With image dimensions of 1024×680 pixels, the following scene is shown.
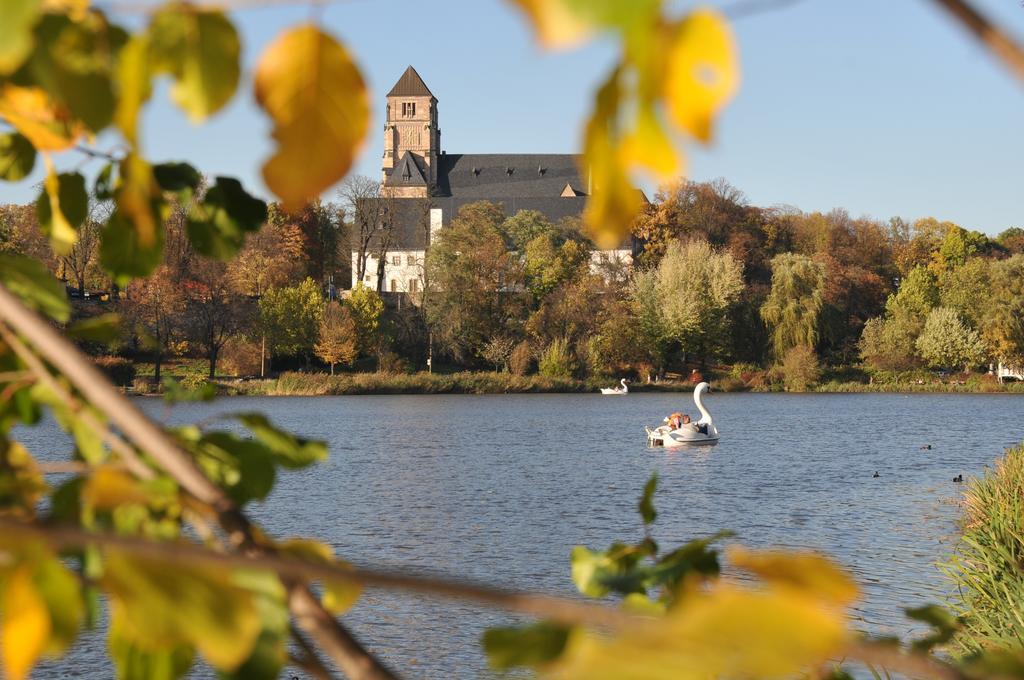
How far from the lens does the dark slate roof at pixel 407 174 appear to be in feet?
303

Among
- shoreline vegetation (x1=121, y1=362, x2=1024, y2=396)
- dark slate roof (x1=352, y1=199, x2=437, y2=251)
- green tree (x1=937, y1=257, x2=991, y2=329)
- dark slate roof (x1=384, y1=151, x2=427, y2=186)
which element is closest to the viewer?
shoreline vegetation (x1=121, y1=362, x2=1024, y2=396)

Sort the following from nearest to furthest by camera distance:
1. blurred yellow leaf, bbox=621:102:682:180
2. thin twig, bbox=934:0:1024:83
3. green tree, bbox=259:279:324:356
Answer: thin twig, bbox=934:0:1024:83 < blurred yellow leaf, bbox=621:102:682:180 < green tree, bbox=259:279:324:356

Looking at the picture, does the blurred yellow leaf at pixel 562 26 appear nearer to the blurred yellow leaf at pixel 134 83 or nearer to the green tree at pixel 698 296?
the blurred yellow leaf at pixel 134 83

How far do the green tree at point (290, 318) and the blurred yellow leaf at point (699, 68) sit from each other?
56212 mm

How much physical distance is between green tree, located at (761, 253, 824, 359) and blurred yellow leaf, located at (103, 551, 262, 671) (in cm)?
5825

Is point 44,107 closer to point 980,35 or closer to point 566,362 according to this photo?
point 980,35

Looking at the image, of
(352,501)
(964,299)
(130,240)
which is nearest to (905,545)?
(352,501)

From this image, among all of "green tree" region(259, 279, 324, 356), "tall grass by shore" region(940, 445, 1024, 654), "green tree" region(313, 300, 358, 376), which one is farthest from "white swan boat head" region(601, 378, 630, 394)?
"tall grass by shore" region(940, 445, 1024, 654)

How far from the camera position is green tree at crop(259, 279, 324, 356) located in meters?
55.7

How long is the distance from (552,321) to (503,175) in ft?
125

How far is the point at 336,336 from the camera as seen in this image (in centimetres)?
5547

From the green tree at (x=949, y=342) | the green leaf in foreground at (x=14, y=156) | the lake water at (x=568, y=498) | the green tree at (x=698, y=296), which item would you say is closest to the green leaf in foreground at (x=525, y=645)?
the green leaf in foreground at (x=14, y=156)

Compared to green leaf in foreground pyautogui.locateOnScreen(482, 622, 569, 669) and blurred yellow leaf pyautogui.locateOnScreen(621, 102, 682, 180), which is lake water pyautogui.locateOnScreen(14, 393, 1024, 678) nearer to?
green leaf in foreground pyautogui.locateOnScreen(482, 622, 569, 669)

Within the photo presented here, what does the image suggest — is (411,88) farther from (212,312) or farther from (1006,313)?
(1006,313)
